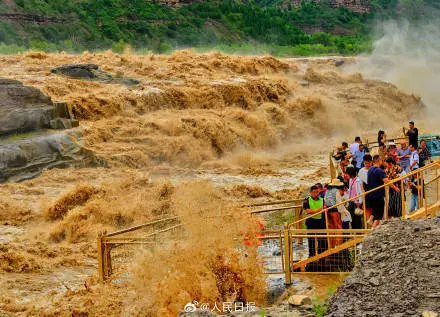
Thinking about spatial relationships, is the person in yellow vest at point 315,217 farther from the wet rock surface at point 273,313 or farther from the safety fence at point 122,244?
the wet rock surface at point 273,313

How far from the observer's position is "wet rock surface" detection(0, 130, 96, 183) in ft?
62.3

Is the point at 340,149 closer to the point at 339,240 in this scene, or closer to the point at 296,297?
the point at 339,240

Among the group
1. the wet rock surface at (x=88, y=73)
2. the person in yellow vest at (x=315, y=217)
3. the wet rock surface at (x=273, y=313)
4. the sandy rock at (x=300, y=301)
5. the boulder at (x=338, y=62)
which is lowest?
the wet rock surface at (x=273, y=313)

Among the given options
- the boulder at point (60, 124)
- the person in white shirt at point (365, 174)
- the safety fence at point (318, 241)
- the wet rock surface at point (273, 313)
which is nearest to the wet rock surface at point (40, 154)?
the boulder at point (60, 124)

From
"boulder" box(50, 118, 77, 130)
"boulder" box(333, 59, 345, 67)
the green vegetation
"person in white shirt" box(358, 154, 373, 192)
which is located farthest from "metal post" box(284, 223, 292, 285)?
the green vegetation

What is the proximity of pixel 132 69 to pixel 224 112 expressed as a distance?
4.76 m

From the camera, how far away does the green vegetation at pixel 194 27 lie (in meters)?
55.8

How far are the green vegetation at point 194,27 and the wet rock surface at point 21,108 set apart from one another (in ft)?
80.2

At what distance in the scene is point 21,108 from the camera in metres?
20.5

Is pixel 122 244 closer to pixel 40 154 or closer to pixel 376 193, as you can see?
pixel 376 193

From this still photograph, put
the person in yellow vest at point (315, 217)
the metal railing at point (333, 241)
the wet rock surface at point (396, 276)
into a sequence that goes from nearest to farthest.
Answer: the wet rock surface at point (396, 276) < the metal railing at point (333, 241) < the person in yellow vest at point (315, 217)

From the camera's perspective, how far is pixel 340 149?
676 inches

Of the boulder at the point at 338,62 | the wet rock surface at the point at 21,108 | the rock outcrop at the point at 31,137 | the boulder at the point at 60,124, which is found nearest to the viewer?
the rock outcrop at the point at 31,137

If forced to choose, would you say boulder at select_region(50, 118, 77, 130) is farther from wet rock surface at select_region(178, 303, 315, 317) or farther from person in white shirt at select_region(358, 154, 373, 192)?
wet rock surface at select_region(178, 303, 315, 317)
